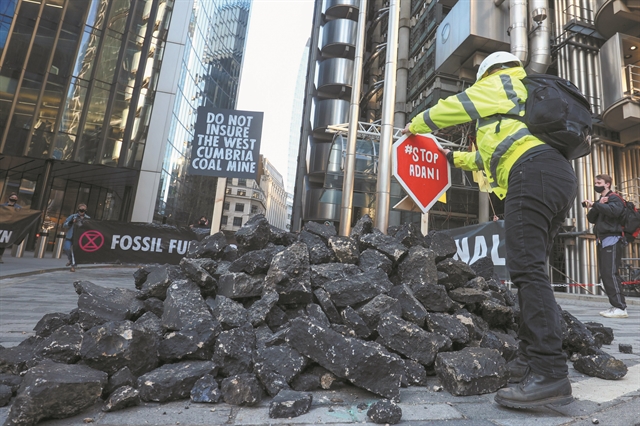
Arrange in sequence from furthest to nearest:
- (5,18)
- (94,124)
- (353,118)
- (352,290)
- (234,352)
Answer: (94,124) < (5,18) < (353,118) < (352,290) < (234,352)

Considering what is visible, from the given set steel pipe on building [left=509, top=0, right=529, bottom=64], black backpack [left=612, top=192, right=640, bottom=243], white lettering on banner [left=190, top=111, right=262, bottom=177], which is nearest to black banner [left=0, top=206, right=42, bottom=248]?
white lettering on banner [left=190, top=111, right=262, bottom=177]

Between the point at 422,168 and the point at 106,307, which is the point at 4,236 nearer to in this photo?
the point at 106,307

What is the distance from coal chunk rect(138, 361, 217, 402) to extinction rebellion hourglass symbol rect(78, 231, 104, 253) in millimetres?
9234

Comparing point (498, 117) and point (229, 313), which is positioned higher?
point (498, 117)

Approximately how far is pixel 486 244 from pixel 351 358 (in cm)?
780

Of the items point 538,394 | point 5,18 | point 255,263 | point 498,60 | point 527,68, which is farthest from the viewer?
point 5,18

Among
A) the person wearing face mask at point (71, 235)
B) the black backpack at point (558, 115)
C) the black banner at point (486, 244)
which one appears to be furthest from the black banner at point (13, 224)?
the black backpack at point (558, 115)

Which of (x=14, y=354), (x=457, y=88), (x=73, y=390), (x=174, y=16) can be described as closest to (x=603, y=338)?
(x=73, y=390)

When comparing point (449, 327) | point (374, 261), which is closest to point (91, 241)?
point (374, 261)

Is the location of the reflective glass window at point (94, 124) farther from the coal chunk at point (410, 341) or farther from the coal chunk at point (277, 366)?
the coal chunk at point (410, 341)

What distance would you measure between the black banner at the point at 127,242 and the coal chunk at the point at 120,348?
29.1 feet

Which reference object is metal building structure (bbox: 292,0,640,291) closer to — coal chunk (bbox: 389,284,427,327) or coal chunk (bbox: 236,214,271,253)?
coal chunk (bbox: 389,284,427,327)

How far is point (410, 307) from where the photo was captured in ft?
9.02

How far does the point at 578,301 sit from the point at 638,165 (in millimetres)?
9326
